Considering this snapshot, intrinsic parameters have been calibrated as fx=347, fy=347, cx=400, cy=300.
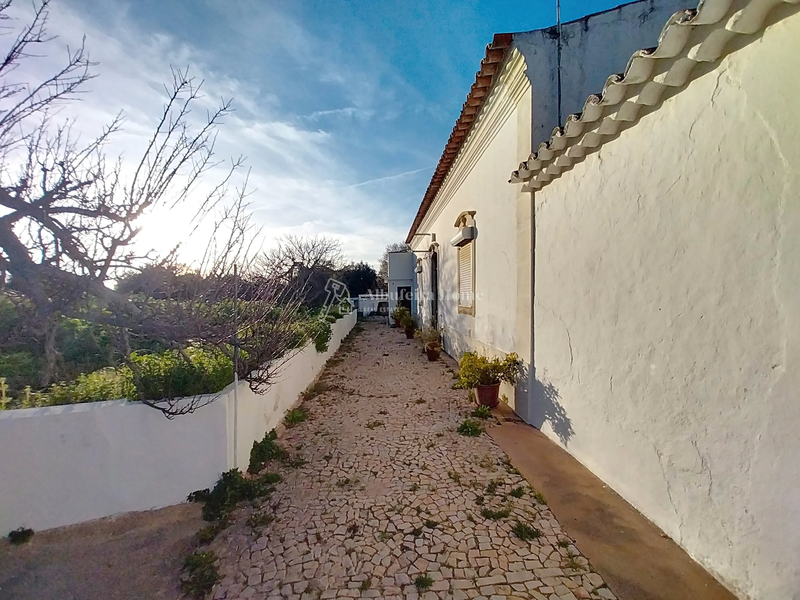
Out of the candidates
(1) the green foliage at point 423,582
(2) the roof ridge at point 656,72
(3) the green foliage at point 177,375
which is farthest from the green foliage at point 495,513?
(2) the roof ridge at point 656,72

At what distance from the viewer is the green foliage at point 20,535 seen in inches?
120

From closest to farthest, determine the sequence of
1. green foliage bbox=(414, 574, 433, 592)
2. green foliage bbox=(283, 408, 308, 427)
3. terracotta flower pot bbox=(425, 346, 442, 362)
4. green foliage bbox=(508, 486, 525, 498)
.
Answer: green foliage bbox=(414, 574, 433, 592) → green foliage bbox=(508, 486, 525, 498) → green foliage bbox=(283, 408, 308, 427) → terracotta flower pot bbox=(425, 346, 442, 362)

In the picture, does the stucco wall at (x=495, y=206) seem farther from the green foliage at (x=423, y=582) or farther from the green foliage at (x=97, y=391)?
the green foliage at (x=97, y=391)

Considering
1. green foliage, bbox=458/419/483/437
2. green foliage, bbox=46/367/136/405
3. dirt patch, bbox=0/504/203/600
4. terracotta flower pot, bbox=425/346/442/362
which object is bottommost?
dirt patch, bbox=0/504/203/600

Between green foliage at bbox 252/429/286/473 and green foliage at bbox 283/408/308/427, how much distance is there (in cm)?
96

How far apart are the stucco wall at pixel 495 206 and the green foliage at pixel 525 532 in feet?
8.88

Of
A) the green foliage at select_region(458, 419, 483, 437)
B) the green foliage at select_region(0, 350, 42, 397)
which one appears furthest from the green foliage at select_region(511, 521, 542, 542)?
the green foliage at select_region(0, 350, 42, 397)

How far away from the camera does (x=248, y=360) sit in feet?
14.1

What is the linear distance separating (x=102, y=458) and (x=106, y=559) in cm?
87

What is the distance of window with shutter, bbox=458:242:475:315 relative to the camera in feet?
28.1

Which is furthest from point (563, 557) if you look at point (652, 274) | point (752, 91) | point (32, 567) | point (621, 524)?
point (32, 567)

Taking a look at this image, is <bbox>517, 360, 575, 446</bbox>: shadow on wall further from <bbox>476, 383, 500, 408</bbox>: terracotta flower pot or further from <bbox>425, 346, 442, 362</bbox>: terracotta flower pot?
<bbox>425, 346, 442, 362</bbox>: terracotta flower pot

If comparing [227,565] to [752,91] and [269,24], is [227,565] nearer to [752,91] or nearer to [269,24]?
[752,91]

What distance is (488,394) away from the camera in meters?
5.96
